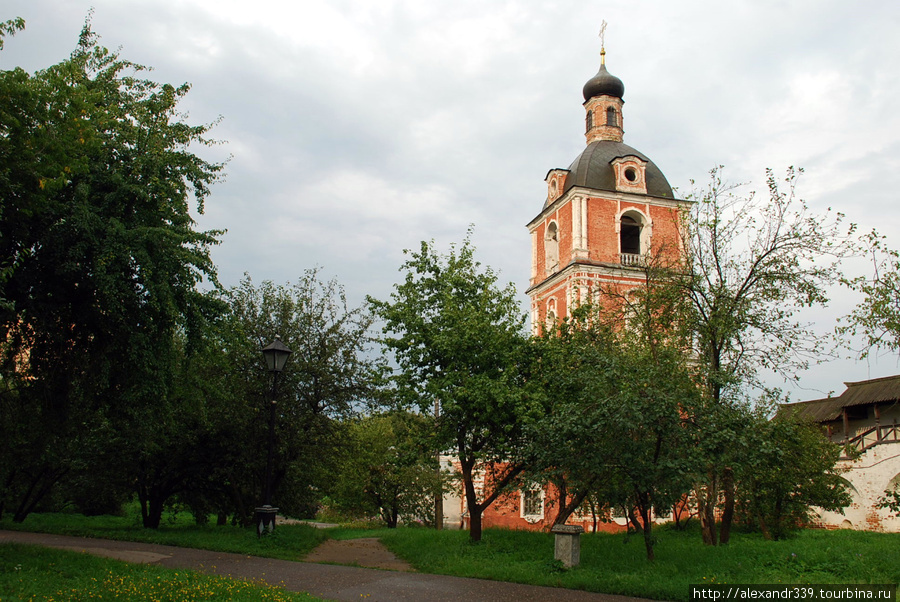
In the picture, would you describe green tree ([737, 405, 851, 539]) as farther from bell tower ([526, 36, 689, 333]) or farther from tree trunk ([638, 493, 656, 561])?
bell tower ([526, 36, 689, 333])

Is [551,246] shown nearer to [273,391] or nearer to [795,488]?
[795,488]

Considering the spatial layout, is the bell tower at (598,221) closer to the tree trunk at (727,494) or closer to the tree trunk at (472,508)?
the tree trunk at (472,508)

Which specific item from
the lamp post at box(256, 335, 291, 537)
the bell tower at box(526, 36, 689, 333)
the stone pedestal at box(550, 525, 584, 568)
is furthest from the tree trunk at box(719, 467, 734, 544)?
the bell tower at box(526, 36, 689, 333)

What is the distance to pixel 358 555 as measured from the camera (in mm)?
15805

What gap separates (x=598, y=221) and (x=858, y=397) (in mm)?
14856

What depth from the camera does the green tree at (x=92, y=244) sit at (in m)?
10.4

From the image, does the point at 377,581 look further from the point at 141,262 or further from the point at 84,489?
the point at 84,489

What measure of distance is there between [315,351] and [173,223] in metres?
7.77

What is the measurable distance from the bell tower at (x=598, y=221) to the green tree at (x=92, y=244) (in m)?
18.4

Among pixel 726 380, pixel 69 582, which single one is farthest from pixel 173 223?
pixel 726 380

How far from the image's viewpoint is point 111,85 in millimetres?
13625

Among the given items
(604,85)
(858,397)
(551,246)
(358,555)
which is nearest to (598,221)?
(551,246)

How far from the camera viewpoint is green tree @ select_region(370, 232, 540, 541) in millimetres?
15383

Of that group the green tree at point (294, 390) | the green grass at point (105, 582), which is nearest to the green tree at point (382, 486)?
the green tree at point (294, 390)
